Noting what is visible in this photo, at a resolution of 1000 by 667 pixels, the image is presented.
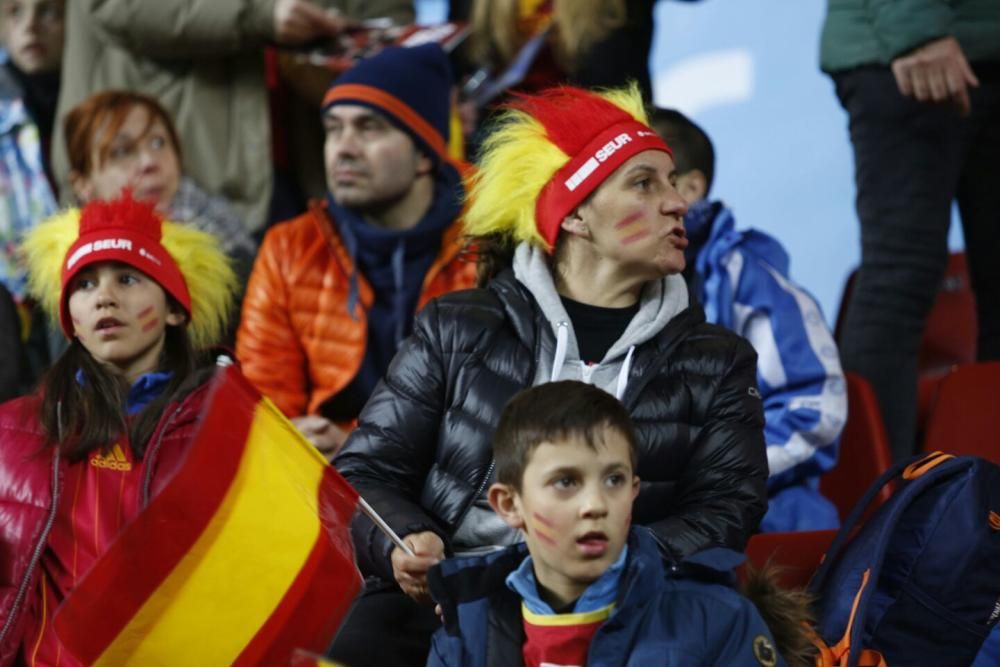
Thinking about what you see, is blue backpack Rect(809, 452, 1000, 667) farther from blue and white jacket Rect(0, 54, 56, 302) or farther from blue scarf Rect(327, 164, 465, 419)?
blue and white jacket Rect(0, 54, 56, 302)

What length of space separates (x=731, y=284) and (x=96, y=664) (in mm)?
2047

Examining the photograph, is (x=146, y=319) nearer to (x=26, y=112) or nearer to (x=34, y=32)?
(x=26, y=112)

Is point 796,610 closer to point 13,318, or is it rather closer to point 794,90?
point 13,318

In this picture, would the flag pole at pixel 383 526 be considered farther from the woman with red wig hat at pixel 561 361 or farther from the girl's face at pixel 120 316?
the girl's face at pixel 120 316

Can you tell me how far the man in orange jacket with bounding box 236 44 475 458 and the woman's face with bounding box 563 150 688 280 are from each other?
3.57 ft

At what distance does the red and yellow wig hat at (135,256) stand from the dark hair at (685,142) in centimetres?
122

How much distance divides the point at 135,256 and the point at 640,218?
1.19 metres

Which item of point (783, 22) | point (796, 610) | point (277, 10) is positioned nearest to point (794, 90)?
point (783, 22)

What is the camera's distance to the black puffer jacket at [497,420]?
3580 millimetres

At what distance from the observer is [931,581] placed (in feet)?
11.0

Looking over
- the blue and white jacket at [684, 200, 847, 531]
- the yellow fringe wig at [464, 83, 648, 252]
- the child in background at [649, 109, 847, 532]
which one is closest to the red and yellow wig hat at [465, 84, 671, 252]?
the yellow fringe wig at [464, 83, 648, 252]

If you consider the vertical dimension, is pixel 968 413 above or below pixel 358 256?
below

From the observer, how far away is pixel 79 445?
387cm

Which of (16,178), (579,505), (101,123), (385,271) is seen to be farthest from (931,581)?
(16,178)
